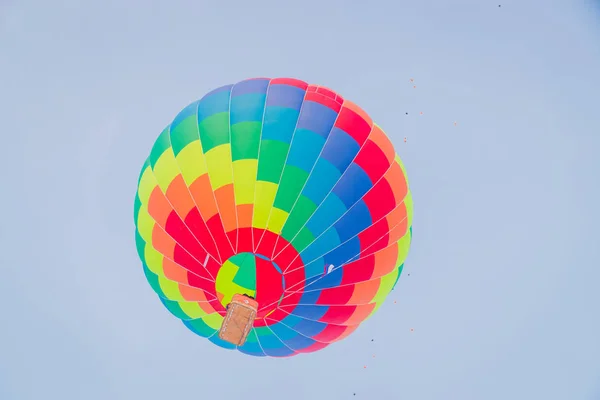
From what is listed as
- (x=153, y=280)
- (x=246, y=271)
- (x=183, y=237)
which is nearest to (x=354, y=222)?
(x=246, y=271)

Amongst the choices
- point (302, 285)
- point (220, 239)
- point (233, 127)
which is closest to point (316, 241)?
point (302, 285)

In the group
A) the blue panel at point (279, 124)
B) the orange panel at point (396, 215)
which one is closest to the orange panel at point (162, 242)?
the blue panel at point (279, 124)

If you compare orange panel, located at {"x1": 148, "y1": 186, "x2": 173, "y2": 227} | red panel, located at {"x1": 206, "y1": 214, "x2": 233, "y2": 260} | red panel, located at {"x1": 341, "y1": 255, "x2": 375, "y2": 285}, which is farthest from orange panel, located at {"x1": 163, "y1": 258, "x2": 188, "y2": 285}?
red panel, located at {"x1": 341, "y1": 255, "x2": 375, "y2": 285}

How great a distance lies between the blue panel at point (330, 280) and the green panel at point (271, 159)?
1.84m

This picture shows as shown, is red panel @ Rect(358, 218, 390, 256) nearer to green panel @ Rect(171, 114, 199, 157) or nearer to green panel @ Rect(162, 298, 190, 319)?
green panel @ Rect(171, 114, 199, 157)

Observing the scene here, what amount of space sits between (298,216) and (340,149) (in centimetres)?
138

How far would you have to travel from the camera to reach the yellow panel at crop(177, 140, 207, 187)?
11.5 metres

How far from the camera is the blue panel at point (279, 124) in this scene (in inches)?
448

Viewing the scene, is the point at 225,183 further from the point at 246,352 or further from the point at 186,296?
the point at 246,352

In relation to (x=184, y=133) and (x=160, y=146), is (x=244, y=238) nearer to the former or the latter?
(x=184, y=133)

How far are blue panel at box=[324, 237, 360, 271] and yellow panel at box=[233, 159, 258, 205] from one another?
1.65m

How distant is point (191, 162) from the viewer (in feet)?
38.2

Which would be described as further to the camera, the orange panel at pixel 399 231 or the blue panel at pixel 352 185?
the orange panel at pixel 399 231

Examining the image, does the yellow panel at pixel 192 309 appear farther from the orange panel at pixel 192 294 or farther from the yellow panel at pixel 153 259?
the yellow panel at pixel 153 259
